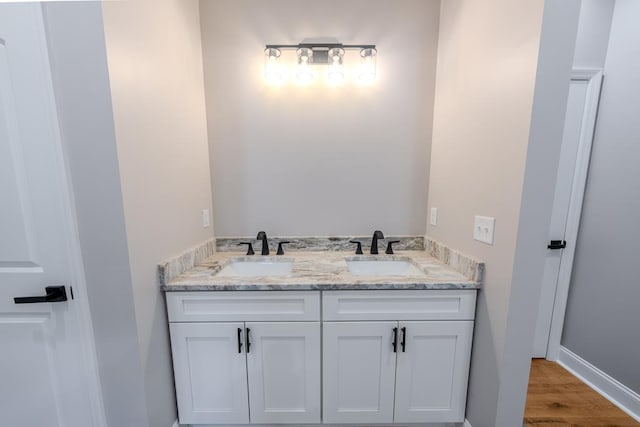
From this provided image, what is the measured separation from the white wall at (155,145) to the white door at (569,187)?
8.01ft

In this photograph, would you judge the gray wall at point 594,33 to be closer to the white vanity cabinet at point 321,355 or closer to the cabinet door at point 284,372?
the white vanity cabinet at point 321,355

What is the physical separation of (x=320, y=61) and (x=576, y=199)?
201cm

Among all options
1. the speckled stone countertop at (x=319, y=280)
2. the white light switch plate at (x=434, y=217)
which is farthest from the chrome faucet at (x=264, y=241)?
the white light switch plate at (x=434, y=217)

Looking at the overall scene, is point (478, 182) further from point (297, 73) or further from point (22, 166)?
point (22, 166)

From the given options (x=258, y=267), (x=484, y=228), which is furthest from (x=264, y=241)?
(x=484, y=228)

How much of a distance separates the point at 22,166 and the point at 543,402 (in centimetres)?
299

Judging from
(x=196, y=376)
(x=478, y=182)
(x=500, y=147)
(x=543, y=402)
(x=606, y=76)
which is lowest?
(x=543, y=402)

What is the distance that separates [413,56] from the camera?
5.15 ft

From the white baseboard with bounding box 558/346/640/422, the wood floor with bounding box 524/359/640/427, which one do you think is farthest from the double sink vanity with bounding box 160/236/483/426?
the white baseboard with bounding box 558/346/640/422

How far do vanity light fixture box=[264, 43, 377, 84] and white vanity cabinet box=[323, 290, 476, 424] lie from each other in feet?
4.43

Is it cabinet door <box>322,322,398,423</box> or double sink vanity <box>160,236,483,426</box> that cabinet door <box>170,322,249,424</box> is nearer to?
double sink vanity <box>160,236,483,426</box>

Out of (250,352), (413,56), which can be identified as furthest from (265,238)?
(413,56)

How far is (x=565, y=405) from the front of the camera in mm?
1517

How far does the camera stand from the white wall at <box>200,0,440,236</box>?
1538 millimetres
